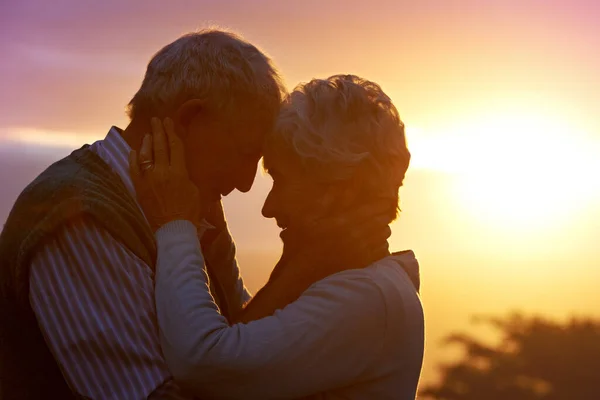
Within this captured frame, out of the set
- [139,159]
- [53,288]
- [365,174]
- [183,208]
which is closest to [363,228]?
[365,174]

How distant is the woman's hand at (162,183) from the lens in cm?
353

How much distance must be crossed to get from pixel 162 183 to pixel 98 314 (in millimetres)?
664

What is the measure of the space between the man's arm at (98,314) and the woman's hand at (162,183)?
0.32 m

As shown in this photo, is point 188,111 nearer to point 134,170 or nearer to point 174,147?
point 174,147

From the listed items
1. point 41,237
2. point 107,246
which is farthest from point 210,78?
point 41,237

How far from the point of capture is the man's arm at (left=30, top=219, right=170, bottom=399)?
317 cm

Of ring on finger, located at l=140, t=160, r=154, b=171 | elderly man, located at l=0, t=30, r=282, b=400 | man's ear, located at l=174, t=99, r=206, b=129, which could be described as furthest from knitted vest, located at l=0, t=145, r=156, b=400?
man's ear, located at l=174, t=99, r=206, b=129

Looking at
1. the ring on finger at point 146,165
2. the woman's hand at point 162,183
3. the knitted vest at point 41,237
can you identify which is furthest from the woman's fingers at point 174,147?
the knitted vest at point 41,237

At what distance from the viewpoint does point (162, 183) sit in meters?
3.53

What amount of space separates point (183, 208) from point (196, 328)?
0.69 meters

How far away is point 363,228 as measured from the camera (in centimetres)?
342

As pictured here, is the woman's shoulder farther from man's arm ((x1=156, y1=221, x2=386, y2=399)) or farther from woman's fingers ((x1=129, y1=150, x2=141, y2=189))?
woman's fingers ((x1=129, y1=150, x2=141, y2=189))

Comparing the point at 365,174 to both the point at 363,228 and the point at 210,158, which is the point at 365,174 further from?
the point at 210,158

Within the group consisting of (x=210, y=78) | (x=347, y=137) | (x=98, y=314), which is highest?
(x=210, y=78)
